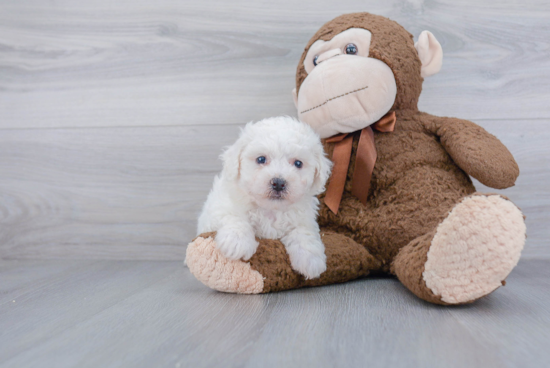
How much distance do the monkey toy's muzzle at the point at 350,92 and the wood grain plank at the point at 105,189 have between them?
1.62ft

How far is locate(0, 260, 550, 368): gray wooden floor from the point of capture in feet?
2.00

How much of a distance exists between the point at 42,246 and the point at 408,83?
140cm

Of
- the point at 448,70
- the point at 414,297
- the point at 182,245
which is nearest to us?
the point at 414,297

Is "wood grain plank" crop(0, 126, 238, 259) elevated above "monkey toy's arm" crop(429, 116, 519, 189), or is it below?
below

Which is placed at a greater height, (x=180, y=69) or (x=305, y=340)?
(x=180, y=69)

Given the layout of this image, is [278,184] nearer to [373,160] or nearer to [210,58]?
[373,160]

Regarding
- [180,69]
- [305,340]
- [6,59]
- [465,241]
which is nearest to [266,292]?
[305,340]

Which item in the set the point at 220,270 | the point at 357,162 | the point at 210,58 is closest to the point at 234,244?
the point at 220,270

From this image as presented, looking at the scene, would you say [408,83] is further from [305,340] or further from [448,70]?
[305,340]

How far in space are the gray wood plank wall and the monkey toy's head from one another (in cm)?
31

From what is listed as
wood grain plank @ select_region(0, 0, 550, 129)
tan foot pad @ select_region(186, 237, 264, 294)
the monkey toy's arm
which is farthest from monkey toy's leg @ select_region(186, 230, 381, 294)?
wood grain plank @ select_region(0, 0, 550, 129)

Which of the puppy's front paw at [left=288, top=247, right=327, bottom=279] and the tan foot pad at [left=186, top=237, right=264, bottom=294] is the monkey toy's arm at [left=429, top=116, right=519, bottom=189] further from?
the tan foot pad at [left=186, top=237, right=264, bottom=294]

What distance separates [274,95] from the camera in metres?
1.48

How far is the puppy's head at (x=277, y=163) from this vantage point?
3.12ft
